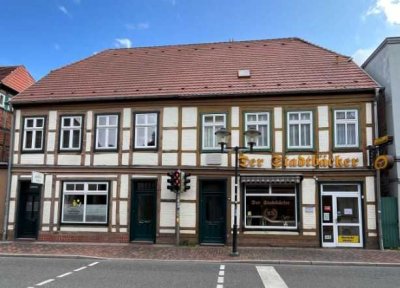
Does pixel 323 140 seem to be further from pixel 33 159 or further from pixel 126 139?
pixel 33 159

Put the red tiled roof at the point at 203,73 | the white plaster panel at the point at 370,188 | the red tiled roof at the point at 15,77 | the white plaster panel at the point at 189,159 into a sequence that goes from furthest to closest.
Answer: the red tiled roof at the point at 15,77 < the red tiled roof at the point at 203,73 < the white plaster panel at the point at 189,159 < the white plaster panel at the point at 370,188

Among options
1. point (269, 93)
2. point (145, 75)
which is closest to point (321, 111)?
point (269, 93)

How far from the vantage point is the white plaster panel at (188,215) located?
17.8 metres

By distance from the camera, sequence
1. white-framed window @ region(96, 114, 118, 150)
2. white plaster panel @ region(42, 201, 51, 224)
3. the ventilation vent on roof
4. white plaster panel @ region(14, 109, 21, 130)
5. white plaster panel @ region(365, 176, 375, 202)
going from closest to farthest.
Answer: white plaster panel @ region(365, 176, 375, 202), white plaster panel @ region(42, 201, 51, 224), white-framed window @ region(96, 114, 118, 150), the ventilation vent on roof, white plaster panel @ region(14, 109, 21, 130)

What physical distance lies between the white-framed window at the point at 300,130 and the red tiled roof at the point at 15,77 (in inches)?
638

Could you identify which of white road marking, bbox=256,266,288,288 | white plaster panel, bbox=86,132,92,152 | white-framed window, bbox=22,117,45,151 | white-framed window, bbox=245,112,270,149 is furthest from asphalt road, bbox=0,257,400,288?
white-framed window, bbox=22,117,45,151

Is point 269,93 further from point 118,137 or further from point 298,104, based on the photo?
point 118,137

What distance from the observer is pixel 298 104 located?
58.7 feet

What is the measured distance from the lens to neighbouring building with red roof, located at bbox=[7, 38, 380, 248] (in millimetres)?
17312

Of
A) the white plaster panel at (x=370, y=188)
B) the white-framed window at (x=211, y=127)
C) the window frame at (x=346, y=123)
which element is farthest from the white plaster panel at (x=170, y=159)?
the white plaster panel at (x=370, y=188)

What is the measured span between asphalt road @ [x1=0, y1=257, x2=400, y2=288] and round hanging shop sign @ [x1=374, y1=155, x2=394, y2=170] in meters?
4.48

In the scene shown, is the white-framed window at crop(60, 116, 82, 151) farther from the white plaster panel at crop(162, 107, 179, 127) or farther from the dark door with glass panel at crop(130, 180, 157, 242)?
the white plaster panel at crop(162, 107, 179, 127)

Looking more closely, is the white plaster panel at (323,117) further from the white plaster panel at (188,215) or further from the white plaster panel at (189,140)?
the white plaster panel at (188,215)

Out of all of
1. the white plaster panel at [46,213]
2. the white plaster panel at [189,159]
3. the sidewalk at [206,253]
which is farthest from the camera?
the white plaster panel at [46,213]
